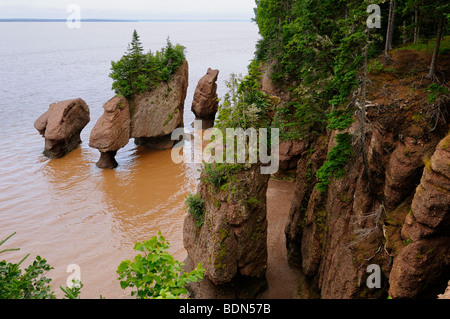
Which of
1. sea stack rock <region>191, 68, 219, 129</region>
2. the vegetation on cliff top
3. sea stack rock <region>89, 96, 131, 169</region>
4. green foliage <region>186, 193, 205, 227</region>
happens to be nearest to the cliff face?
the vegetation on cliff top

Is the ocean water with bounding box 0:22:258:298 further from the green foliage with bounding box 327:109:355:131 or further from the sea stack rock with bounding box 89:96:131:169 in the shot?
the green foliage with bounding box 327:109:355:131

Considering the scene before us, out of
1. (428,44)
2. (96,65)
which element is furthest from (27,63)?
(428,44)

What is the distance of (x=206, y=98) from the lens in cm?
3678

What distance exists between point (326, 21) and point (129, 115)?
1810 centimetres

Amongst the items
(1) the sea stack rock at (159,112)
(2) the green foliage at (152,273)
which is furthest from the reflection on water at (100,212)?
(2) the green foliage at (152,273)

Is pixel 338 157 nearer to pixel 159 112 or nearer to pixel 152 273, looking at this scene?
pixel 152 273

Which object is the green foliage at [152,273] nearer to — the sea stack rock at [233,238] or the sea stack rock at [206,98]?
the sea stack rock at [233,238]

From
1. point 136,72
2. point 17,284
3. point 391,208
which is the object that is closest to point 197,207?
point 391,208

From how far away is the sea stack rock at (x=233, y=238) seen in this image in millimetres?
12141

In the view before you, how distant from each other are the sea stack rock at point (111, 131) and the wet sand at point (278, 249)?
13688 mm

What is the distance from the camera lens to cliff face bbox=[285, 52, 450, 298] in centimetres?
810

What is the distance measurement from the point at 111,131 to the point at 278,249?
17100mm
